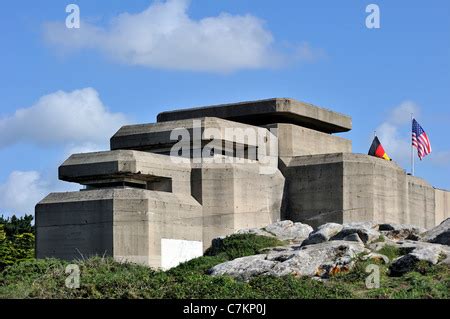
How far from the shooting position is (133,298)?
24.5 m

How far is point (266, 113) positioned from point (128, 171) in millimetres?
6125

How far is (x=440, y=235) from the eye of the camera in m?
30.3

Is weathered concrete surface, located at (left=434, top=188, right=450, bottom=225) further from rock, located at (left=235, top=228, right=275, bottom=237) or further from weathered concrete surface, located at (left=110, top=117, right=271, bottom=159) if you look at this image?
rock, located at (left=235, top=228, right=275, bottom=237)

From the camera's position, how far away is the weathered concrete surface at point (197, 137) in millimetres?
36375

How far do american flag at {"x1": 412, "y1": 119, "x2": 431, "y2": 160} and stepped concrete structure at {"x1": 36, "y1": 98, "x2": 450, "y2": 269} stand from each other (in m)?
1.74

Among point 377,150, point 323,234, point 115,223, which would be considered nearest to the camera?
point 323,234

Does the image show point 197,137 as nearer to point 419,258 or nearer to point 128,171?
point 128,171

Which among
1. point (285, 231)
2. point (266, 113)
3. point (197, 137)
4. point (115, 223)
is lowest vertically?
point (285, 231)

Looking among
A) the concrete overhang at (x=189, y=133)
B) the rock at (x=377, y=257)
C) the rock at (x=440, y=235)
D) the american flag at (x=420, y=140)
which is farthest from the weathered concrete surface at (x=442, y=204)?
the rock at (x=377, y=257)

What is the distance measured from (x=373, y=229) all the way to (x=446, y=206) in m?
13.6

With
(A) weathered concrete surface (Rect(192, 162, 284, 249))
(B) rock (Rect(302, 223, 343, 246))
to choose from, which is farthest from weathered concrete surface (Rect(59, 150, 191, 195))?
(B) rock (Rect(302, 223, 343, 246))

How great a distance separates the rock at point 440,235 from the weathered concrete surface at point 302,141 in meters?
8.15

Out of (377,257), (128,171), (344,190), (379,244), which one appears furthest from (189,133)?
(377,257)

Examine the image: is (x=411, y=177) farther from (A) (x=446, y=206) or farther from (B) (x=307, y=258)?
(B) (x=307, y=258)
